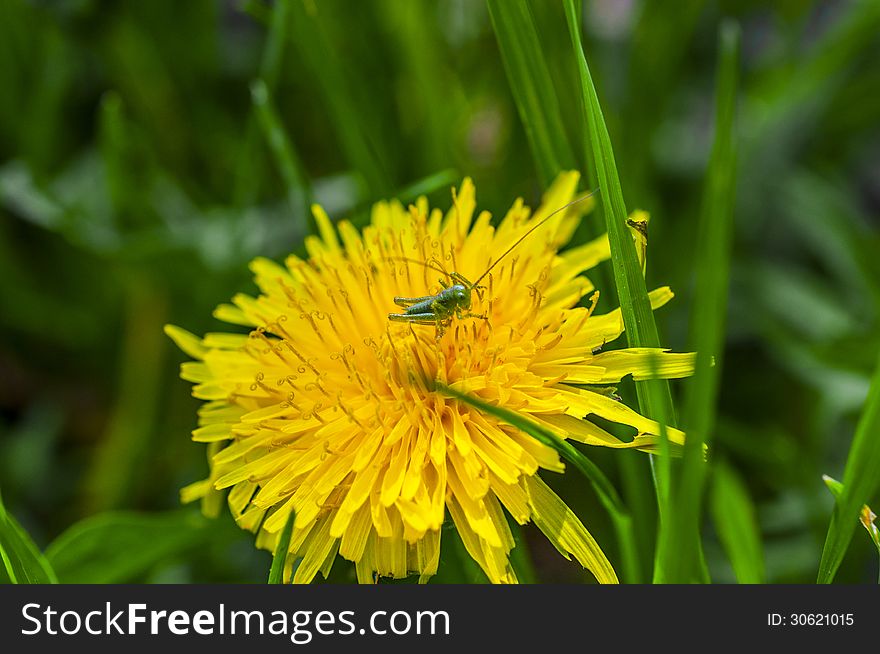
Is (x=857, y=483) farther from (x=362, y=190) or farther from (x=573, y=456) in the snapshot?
(x=362, y=190)

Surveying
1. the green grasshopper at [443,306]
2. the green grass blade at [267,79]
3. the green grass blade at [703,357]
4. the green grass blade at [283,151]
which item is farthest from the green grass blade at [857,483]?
the green grass blade at [267,79]

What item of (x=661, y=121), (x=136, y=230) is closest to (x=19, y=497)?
(x=136, y=230)

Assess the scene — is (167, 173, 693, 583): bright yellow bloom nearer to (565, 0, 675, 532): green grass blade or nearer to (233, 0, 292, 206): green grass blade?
(565, 0, 675, 532): green grass blade

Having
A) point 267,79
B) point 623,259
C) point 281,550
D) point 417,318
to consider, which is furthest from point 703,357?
point 267,79

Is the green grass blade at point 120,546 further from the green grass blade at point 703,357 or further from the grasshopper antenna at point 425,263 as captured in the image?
the green grass blade at point 703,357

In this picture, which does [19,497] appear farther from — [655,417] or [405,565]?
[655,417]

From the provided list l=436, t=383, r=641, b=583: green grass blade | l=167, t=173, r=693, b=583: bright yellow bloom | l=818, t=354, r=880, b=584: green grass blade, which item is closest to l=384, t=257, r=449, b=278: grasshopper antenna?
l=167, t=173, r=693, b=583: bright yellow bloom

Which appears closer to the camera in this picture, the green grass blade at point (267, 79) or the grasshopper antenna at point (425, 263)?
Result: the grasshopper antenna at point (425, 263)
